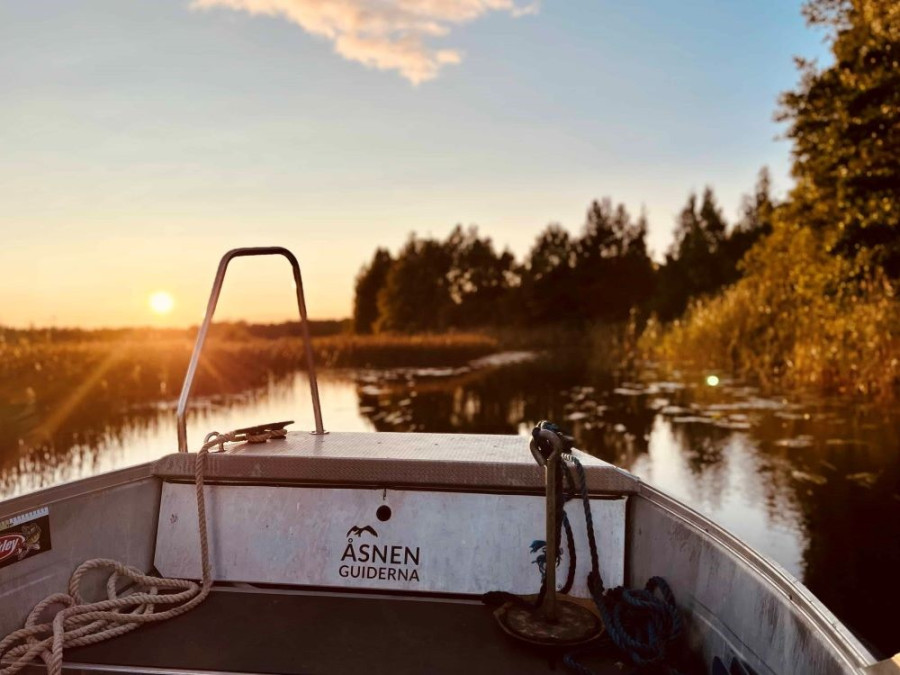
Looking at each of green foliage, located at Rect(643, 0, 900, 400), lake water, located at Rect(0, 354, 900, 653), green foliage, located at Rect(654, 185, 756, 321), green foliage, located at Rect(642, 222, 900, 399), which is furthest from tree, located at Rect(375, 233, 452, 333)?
green foliage, located at Rect(643, 0, 900, 400)

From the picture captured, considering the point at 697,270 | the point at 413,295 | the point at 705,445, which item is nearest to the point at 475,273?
the point at 413,295

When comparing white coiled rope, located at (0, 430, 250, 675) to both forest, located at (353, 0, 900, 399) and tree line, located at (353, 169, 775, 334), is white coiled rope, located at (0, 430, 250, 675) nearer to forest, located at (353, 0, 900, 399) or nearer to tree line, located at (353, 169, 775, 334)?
forest, located at (353, 0, 900, 399)

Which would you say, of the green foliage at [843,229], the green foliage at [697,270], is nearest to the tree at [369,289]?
the green foliage at [697,270]

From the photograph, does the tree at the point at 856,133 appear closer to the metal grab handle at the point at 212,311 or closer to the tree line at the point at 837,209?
the tree line at the point at 837,209

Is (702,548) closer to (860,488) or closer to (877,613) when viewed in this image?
(877,613)

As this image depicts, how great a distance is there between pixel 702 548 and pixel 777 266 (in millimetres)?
18312

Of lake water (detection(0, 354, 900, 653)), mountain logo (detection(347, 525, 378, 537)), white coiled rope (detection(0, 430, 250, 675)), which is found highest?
mountain logo (detection(347, 525, 378, 537))

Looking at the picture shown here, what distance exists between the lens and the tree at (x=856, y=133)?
12.8 meters

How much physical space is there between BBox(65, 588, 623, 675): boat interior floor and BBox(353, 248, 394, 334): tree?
6979 cm

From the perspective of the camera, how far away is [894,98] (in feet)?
41.0

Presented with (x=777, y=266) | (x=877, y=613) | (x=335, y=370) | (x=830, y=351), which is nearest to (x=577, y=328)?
(x=335, y=370)

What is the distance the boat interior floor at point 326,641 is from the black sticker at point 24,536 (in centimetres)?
40

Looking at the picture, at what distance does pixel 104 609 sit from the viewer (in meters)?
2.57

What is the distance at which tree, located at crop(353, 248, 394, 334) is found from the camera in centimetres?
7288
